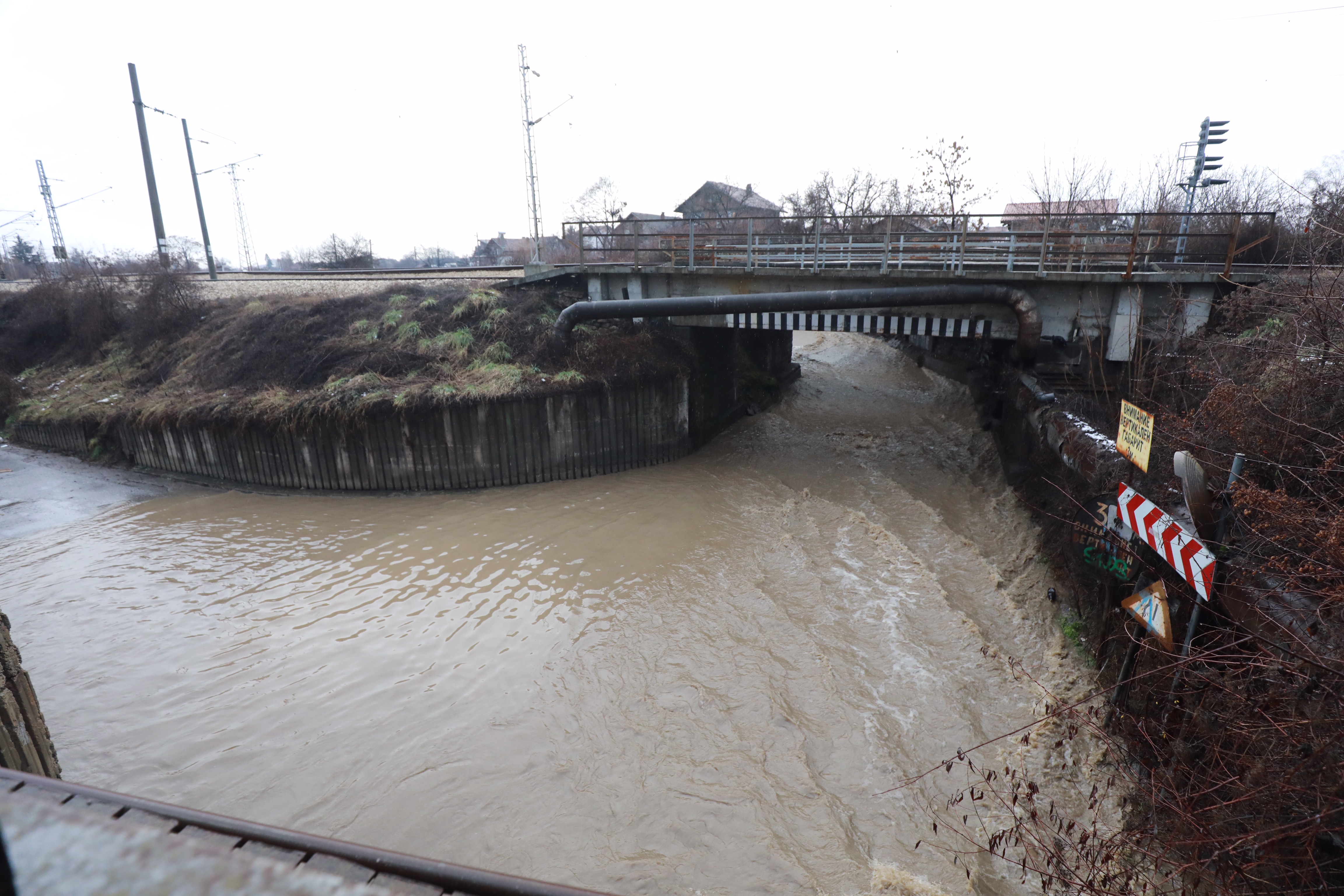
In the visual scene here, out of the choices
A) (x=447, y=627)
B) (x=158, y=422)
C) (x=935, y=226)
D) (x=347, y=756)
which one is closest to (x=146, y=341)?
(x=158, y=422)

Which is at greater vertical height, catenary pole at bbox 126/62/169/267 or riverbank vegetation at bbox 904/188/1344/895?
catenary pole at bbox 126/62/169/267

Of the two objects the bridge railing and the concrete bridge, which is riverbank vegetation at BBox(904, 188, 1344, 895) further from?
the bridge railing

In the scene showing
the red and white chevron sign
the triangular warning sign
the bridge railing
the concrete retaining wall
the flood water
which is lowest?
the flood water

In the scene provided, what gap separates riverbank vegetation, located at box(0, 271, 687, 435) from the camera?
44.5ft

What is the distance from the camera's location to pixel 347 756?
6.30 meters

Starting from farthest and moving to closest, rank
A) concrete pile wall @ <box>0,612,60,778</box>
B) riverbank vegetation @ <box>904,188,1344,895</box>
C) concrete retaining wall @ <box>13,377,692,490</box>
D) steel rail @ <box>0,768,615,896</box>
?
concrete retaining wall @ <box>13,377,692,490</box> < riverbank vegetation @ <box>904,188,1344,895</box> < concrete pile wall @ <box>0,612,60,778</box> < steel rail @ <box>0,768,615,896</box>

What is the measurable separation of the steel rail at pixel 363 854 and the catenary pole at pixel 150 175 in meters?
25.4

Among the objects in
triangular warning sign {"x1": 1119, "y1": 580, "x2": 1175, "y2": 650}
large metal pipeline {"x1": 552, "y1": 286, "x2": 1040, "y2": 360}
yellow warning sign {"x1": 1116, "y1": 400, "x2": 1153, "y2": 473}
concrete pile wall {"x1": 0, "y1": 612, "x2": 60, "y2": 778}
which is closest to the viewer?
concrete pile wall {"x1": 0, "y1": 612, "x2": 60, "y2": 778}

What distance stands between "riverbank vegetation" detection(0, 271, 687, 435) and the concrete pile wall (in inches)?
396

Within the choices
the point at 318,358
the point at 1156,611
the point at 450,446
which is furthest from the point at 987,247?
the point at 318,358

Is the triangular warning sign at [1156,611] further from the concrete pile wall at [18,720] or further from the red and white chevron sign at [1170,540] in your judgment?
the concrete pile wall at [18,720]

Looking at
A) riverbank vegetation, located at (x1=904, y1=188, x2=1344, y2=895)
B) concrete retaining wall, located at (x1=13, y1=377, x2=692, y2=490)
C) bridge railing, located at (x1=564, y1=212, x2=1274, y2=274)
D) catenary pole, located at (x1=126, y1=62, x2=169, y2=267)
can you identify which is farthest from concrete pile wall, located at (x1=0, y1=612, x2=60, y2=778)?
catenary pole, located at (x1=126, y1=62, x2=169, y2=267)

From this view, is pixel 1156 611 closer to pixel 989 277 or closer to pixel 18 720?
pixel 18 720

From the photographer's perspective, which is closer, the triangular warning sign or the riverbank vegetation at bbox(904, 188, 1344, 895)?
the riverbank vegetation at bbox(904, 188, 1344, 895)
